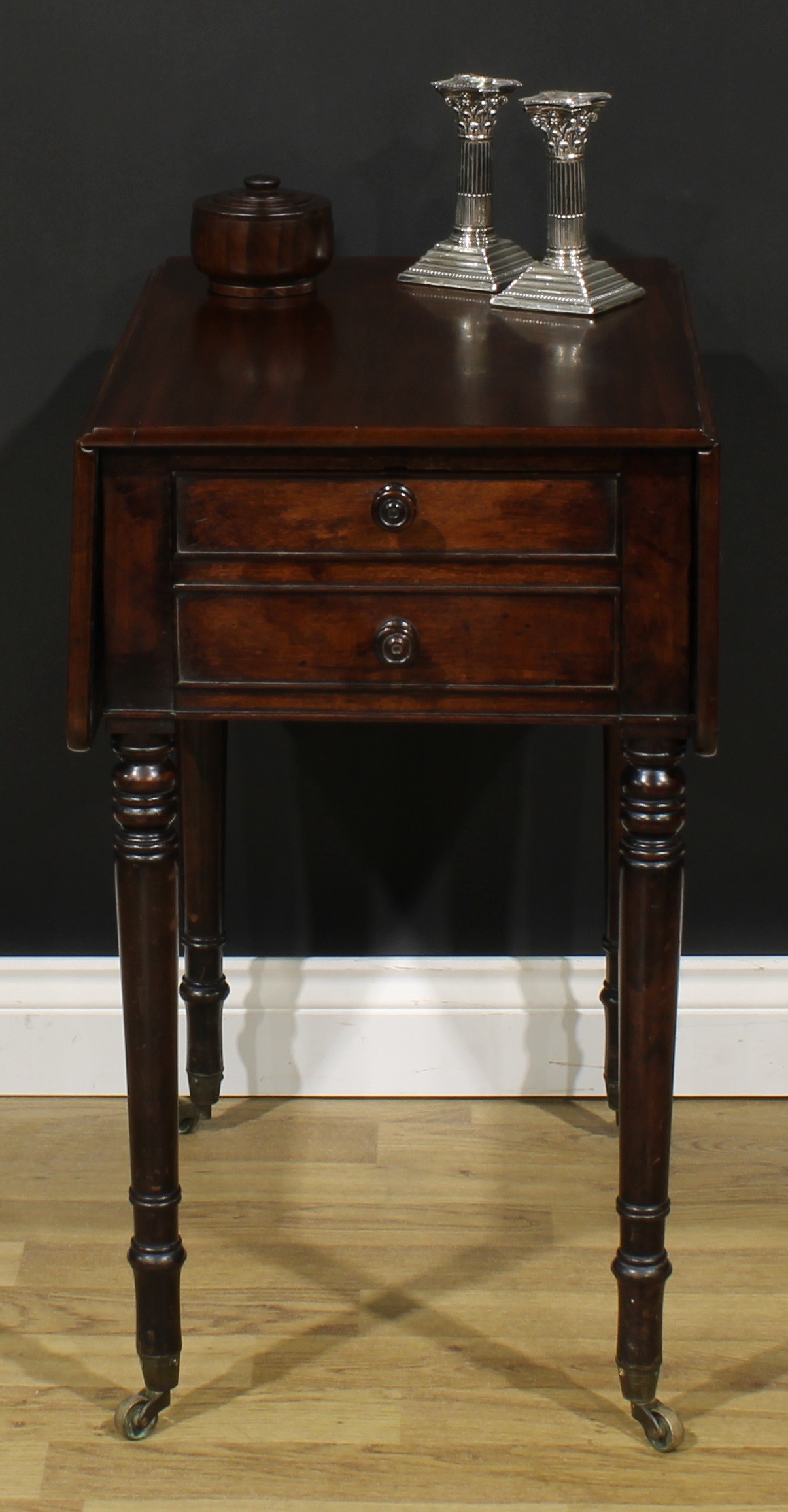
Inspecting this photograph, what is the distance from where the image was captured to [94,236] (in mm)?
1987

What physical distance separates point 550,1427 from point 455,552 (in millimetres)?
879

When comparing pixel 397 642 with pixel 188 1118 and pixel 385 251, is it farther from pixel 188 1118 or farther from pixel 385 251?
pixel 188 1118

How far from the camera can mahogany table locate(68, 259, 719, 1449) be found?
1439 mm

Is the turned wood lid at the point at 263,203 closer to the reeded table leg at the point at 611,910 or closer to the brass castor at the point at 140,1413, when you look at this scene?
the reeded table leg at the point at 611,910

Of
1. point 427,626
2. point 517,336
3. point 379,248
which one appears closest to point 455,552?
point 427,626

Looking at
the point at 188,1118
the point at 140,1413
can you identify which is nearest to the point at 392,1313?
the point at 140,1413

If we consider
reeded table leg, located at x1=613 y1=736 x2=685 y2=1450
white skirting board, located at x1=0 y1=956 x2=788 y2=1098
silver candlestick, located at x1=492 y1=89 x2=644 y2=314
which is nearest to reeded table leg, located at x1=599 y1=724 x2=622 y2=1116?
white skirting board, located at x1=0 y1=956 x2=788 y2=1098

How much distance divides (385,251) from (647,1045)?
3.12 ft

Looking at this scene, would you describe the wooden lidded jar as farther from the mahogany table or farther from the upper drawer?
the upper drawer

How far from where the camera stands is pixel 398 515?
146 centimetres

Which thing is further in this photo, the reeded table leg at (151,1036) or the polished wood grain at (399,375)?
the reeded table leg at (151,1036)

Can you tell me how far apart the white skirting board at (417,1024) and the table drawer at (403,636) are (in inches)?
30.7

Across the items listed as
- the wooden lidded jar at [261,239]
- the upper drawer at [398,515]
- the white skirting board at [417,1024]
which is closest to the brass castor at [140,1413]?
the white skirting board at [417,1024]

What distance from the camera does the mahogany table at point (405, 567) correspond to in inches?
56.7
